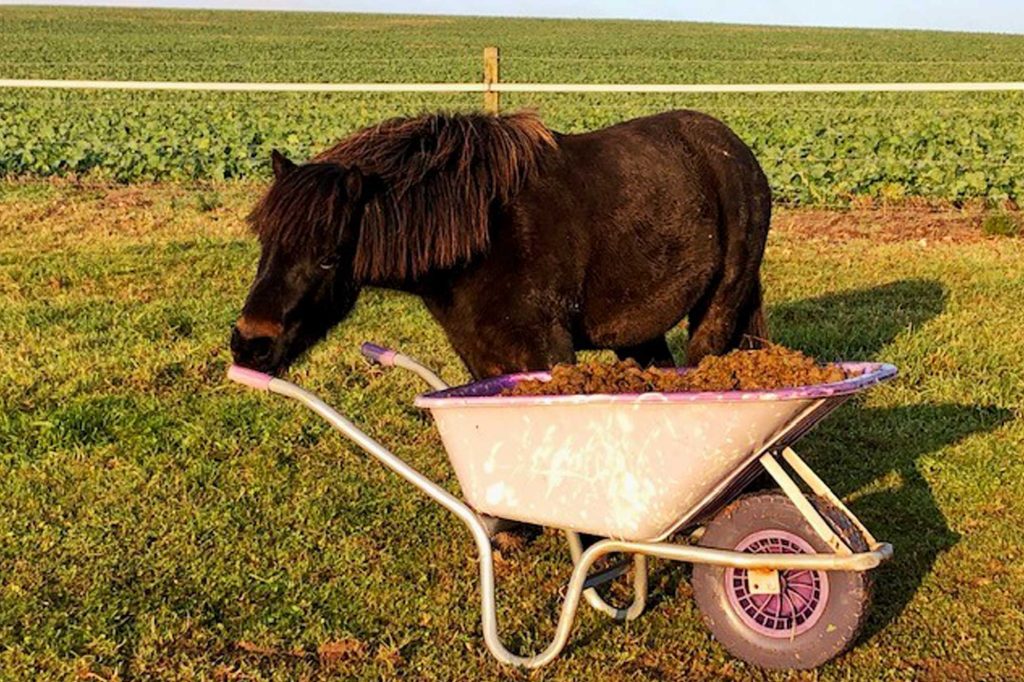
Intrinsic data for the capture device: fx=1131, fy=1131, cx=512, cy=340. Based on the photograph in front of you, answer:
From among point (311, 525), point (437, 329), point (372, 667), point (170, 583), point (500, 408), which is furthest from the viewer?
point (437, 329)

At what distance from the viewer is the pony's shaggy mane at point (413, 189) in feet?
11.5

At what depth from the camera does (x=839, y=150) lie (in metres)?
13.4

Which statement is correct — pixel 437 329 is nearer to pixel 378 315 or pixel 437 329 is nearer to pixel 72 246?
pixel 378 315

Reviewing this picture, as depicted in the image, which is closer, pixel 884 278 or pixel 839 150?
pixel 884 278

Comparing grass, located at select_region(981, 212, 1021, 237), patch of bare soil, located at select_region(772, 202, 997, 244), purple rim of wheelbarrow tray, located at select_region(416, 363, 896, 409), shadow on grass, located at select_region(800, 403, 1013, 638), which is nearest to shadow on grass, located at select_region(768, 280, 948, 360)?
shadow on grass, located at select_region(800, 403, 1013, 638)

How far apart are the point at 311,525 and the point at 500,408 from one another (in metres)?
1.58

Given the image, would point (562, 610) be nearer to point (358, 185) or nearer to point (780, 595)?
point (780, 595)

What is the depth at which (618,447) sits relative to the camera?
119 inches

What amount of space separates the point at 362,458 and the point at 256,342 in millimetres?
1562

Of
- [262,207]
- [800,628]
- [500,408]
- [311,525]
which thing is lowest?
[311,525]

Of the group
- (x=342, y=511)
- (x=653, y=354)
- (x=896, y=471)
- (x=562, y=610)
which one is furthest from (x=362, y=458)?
(x=896, y=471)

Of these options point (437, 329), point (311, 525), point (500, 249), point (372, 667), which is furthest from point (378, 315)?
point (372, 667)

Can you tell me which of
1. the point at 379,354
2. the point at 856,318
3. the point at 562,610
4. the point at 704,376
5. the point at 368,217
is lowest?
the point at 856,318

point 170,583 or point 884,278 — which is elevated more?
point 170,583
